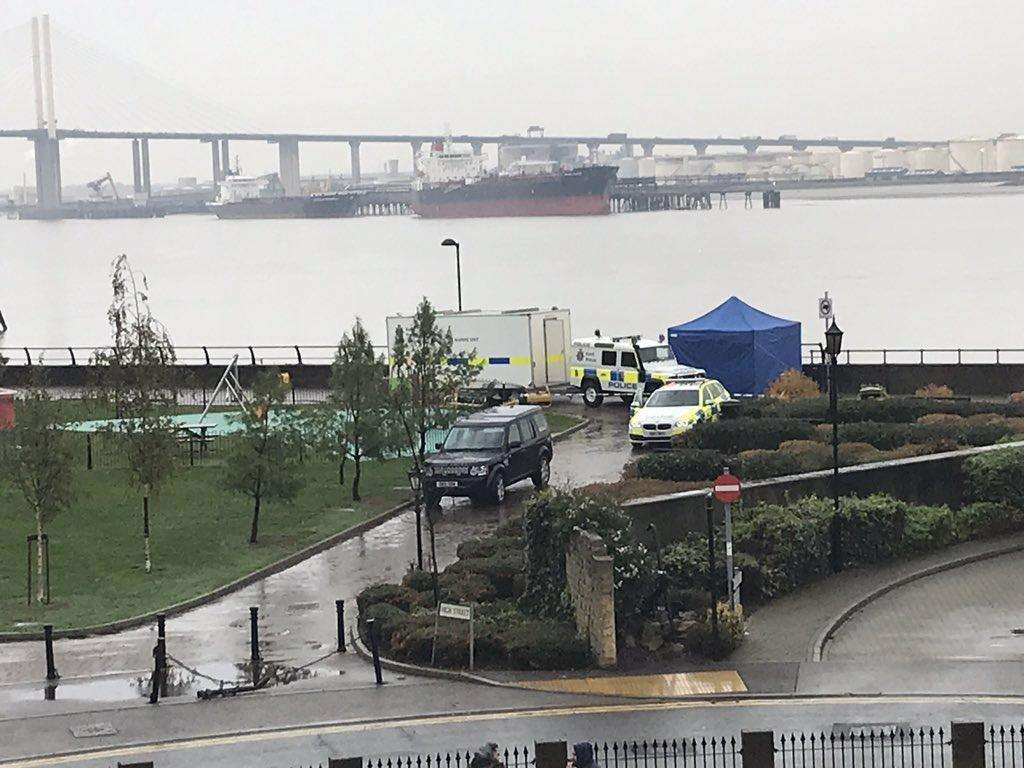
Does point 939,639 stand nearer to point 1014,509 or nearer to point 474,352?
point 1014,509

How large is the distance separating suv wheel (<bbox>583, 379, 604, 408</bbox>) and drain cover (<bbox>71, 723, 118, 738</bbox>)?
94.9 ft

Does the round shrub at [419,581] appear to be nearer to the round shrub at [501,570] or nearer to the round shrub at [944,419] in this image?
the round shrub at [501,570]

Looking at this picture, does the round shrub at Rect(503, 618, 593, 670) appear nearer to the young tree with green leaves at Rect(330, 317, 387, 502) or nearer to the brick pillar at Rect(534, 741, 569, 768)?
the brick pillar at Rect(534, 741, 569, 768)

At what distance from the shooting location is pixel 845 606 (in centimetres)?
2192

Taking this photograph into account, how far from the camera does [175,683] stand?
1931 cm

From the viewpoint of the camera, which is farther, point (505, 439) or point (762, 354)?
point (762, 354)

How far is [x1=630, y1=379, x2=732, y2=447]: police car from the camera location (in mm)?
36812

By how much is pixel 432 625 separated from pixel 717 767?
5.80 m

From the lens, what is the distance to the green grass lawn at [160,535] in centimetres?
2423

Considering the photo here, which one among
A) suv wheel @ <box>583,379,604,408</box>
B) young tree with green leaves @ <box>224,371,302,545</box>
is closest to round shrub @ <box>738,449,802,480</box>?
young tree with green leaves @ <box>224,371,302,545</box>

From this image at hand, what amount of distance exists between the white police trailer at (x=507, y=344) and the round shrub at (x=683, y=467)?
46.9 feet

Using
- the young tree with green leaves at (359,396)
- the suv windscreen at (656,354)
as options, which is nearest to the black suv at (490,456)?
the young tree with green leaves at (359,396)

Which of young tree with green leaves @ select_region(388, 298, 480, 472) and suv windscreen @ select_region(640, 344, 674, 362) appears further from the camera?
suv windscreen @ select_region(640, 344, 674, 362)

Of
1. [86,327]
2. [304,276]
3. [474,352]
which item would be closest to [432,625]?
[474,352]
